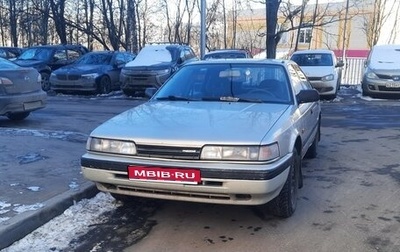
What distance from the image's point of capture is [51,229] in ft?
13.0

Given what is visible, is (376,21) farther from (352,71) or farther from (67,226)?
(67,226)

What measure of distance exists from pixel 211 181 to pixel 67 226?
1.48 meters

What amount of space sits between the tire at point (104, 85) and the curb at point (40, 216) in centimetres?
1155

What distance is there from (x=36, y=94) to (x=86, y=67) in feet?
24.1

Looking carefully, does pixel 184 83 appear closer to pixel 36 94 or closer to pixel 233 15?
pixel 36 94

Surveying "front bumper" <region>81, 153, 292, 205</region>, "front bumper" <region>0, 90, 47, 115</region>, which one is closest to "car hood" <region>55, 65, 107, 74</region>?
"front bumper" <region>0, 90, 47, 115</region>

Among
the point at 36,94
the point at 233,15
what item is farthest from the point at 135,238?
the point at 233,15

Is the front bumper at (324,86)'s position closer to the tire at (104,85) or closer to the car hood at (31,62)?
the tire at (104,85)

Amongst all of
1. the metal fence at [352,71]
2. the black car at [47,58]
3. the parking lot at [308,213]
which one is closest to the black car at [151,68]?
the black car at [47,58]

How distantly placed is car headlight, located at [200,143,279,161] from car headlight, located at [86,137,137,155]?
67 cm

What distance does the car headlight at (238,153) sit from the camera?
3.59 metres

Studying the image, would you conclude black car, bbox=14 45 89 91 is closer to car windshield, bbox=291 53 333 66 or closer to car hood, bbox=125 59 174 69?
car hood, bbox=125 59 174 69

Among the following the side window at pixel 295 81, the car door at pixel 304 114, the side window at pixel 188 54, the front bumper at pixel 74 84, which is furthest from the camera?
the side window at pixel 188 54

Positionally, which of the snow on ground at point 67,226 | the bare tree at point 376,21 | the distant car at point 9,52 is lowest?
the snow on ground at point 67,226
